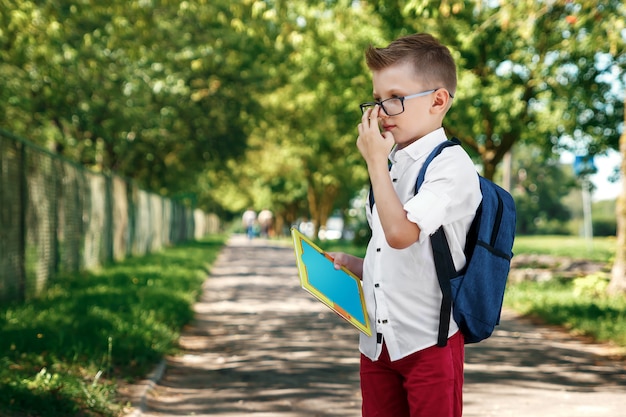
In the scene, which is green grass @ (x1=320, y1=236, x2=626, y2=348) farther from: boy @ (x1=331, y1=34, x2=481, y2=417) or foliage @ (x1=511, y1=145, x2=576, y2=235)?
foliage @ (x1=511, y1=145, x2=576, y2=235)

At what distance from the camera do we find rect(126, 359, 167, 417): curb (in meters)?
5.89

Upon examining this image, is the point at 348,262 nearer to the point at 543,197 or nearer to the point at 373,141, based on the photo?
the point at 373,141

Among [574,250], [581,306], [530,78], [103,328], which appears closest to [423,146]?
[103,328]

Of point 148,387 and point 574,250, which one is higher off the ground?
point 574,250

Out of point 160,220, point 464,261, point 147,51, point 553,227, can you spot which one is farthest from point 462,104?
point 553,227

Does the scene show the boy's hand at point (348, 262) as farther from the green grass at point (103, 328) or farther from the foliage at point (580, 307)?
the foliage at point (580, 307)

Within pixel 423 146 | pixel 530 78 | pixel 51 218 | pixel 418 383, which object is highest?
pixel 530 78

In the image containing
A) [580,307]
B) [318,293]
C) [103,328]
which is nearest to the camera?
[318,293]

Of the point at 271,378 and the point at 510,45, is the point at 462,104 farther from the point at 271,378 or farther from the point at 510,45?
the point at 271,378

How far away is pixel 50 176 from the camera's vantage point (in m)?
13.1

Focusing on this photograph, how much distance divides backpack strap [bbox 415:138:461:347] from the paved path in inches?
136

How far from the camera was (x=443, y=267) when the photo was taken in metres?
2.65

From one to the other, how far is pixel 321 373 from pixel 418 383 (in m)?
4.94

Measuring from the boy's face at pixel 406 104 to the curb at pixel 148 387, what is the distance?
3.71 m
